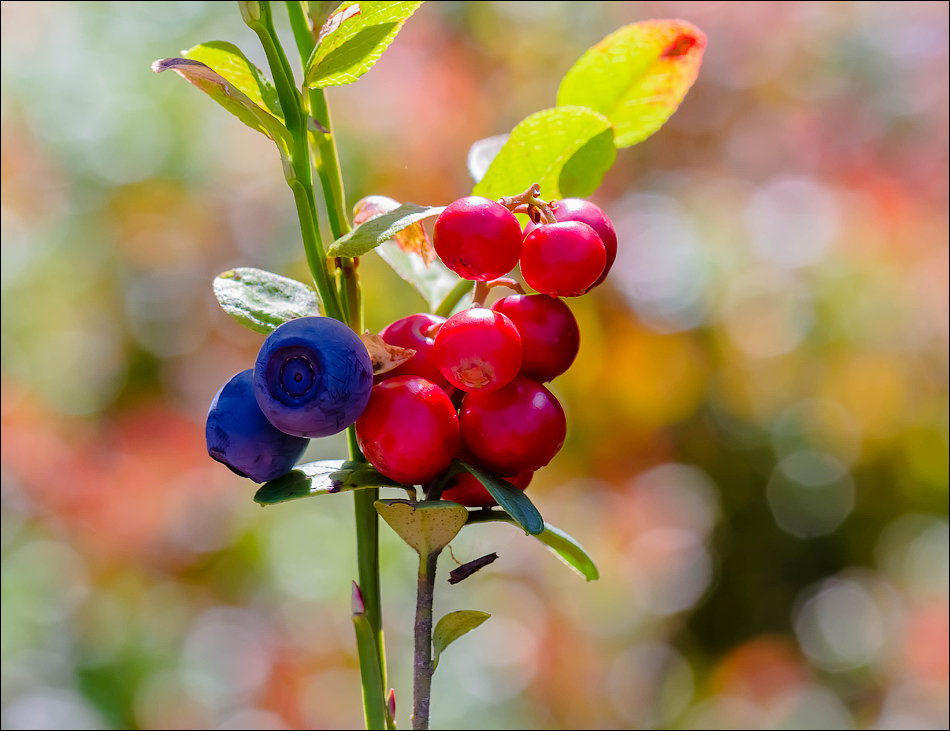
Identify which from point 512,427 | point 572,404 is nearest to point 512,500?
point 512,427

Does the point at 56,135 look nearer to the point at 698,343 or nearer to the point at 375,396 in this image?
the point at 698,343

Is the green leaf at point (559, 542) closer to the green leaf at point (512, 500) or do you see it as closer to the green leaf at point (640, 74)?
the green leaf at point (512, 500)

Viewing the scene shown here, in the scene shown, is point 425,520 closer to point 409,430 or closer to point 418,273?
point 409,430

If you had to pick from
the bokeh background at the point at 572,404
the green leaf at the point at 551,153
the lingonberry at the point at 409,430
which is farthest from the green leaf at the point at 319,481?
the bokeh background at the point at 572,404

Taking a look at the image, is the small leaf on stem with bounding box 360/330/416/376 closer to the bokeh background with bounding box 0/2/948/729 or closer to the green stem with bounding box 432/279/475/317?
the green stem with bounding box 432/279/475/317

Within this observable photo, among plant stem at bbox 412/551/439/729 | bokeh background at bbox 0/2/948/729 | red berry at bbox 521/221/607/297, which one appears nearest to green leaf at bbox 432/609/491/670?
plant stem at bbox 412/551/439/729
